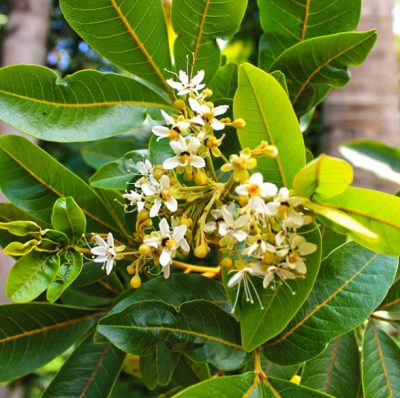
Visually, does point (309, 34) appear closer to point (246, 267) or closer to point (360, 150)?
point (246, 267)

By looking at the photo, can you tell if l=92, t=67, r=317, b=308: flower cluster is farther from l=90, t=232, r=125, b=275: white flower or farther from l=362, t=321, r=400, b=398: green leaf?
l=362, t=321, r=400, b=398: green leaf

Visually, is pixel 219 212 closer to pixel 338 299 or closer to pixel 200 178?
pixel 200 178

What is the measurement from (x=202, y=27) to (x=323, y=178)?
0.35 metres

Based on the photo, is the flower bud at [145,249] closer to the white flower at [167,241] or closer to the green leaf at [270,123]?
the white flower at [167,241]

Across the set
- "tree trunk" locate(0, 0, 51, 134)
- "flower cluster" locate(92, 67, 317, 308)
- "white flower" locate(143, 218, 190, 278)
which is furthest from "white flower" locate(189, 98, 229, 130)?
"tree trunk" locate(0, 0, 51, 134)

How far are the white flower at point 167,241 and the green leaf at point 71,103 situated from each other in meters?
0.23

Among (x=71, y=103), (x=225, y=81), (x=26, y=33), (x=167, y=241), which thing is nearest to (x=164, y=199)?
(x=167, y=241)

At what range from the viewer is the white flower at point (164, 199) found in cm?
58

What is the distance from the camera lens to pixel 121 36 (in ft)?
2.44

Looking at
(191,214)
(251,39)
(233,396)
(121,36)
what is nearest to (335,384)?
(233,396)

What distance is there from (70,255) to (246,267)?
8.0 inches

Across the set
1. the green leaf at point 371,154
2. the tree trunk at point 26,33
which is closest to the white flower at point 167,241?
the green leaf at point 371,154

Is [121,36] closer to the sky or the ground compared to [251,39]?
closer to the sky

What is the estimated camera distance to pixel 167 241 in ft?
1.92
